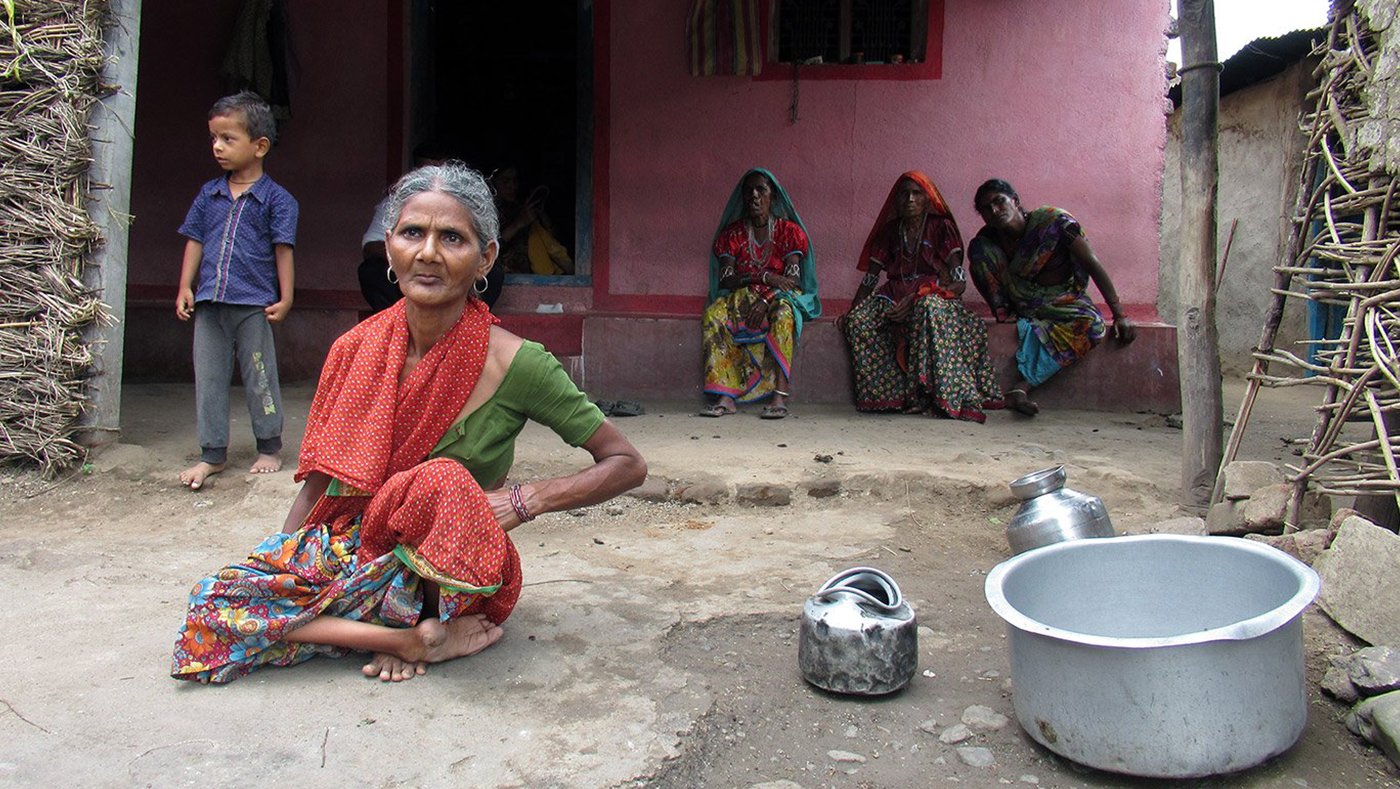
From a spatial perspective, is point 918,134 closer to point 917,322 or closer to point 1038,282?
point 1038,282

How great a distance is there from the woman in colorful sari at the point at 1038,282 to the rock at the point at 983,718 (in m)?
3.77

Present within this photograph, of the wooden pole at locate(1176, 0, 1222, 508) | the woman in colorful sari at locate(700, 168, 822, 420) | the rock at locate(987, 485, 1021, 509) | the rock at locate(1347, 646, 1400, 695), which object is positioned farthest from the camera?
the woman in colorful sari at locate(700, 168, 822, 420)

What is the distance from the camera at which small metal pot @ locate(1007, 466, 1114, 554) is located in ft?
10.4

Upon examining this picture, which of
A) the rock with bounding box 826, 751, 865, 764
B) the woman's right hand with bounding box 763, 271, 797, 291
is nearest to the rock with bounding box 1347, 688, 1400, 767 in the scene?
the rock with bounding box 826, 751, 865, 764

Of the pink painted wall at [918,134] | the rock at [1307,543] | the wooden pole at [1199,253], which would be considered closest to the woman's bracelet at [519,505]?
the rock at [1307,543]

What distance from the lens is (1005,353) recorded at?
618cm

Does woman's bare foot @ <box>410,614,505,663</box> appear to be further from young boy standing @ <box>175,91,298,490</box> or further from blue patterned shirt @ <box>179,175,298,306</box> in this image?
blue patterned shirt @ <box>179,175,298,306</box>

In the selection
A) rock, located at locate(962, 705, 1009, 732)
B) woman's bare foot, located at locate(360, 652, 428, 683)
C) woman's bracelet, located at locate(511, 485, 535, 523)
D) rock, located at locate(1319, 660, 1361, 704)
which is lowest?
rock, located at locate(962, 705, 1009, 732)

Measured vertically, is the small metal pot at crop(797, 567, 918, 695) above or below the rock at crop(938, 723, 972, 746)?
above

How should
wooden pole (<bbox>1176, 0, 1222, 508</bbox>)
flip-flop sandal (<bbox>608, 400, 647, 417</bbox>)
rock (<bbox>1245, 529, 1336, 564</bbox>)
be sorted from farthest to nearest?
flip-flop sandal (<bbox>608, 400, 647, 417</bbox>), wooden pole (<bbox>1176, 0, 1222, 508</bbox>), rock (<bbox>1245, 529, 1336, 564</bbox>)

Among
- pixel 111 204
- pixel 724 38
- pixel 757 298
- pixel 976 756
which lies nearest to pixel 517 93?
pixel 724 38

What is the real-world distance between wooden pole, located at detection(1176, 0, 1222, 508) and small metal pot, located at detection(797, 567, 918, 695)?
79.6 inches

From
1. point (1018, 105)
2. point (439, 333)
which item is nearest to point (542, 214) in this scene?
A: point (1018, 105)

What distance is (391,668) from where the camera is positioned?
237 centimetres
